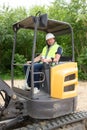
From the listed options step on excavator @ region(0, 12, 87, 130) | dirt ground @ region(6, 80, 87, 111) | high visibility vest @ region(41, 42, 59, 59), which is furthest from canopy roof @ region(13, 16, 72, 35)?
dirt ground @ region(6, 80, 87, 111)

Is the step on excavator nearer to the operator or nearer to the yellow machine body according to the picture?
the yellow machine body

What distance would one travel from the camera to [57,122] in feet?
17.0

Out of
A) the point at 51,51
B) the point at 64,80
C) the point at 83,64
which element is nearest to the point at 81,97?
the point at 83,64

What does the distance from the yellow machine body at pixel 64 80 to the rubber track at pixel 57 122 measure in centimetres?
41

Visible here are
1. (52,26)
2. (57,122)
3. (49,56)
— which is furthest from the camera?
(52,26)

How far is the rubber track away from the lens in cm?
497

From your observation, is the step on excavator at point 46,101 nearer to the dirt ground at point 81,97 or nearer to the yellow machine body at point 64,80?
the yellow machine body at point 64,80

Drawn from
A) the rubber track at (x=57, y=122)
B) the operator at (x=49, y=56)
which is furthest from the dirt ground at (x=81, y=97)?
the rubber track at (x=57, y=122)

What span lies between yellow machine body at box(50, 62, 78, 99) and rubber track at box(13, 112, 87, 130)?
41 cm

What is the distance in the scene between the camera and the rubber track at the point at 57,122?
4.97 m

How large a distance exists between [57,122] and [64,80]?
70 cm

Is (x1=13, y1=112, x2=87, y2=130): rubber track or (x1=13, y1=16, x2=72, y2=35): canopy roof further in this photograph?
(x1=13, y1=16, x2=72, y2=35): canopy roof

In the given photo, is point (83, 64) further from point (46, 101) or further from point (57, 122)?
point (46, 101)

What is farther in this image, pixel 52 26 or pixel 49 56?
pixel 52 26
